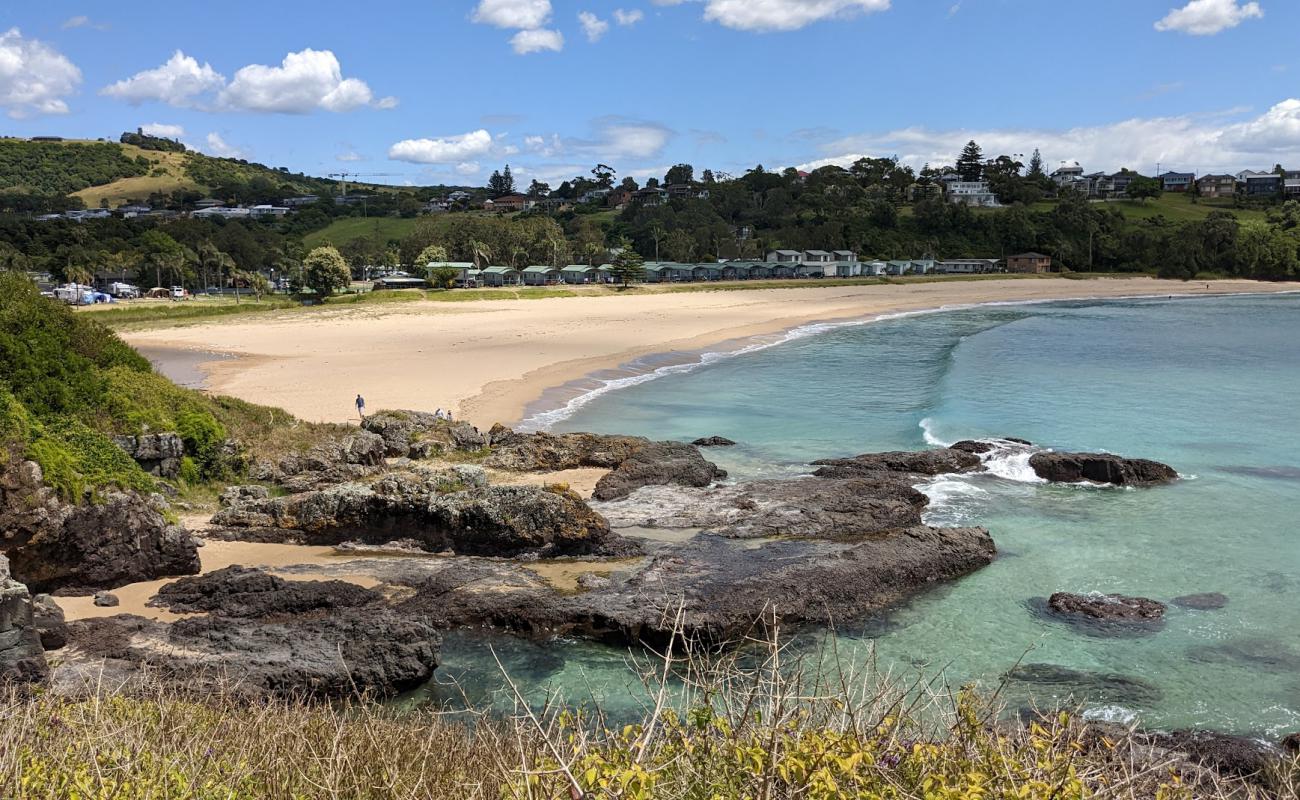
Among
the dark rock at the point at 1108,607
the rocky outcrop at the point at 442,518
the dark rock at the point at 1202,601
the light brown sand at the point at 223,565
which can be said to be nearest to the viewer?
the light brown sand at the point at 223,565

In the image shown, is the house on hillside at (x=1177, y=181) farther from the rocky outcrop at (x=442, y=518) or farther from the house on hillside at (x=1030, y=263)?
the rocky outcrop at (x=442, y=518)

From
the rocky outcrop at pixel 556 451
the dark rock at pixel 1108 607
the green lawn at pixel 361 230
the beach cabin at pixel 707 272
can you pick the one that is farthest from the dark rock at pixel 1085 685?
the green lawn at pixel 361 230

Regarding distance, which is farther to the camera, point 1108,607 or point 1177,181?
point 1177,181

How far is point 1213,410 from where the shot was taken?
30.9 meters

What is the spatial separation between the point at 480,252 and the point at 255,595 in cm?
8604

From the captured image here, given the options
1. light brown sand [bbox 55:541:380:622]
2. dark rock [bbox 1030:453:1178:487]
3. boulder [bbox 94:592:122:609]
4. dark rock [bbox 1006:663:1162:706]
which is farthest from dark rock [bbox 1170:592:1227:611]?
boulder [bbox 94:592:122:609]

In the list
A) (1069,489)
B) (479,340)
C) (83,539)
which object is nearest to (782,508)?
(1069,489)

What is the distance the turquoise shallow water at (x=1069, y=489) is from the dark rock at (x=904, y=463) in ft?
3.03

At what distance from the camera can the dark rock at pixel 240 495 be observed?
1756cm

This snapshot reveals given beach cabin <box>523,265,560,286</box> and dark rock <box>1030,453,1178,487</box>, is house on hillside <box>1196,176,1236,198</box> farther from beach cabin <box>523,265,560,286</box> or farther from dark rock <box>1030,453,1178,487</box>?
dark rock <box>1030,453,1178,487</box>

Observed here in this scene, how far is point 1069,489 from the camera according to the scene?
2077 centimetres

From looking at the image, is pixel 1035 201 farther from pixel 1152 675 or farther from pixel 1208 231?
pixel 1152 675

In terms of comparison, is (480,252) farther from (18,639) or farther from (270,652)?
(18,639)

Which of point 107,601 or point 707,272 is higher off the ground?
point 707,272
